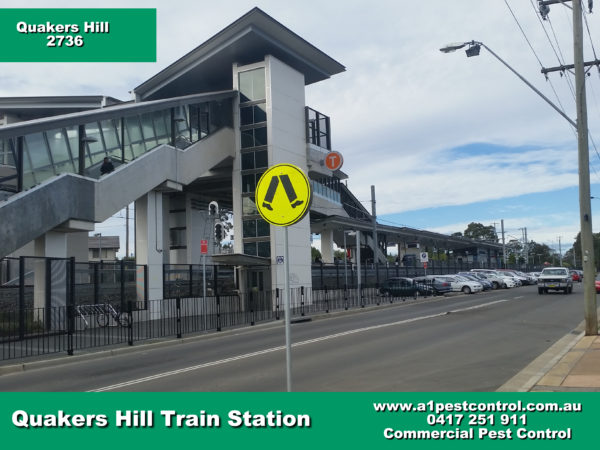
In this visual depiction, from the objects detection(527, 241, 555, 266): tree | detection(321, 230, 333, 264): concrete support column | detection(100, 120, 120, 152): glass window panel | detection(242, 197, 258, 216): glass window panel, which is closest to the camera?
detection(100, 120, 120, 152): glass window panel

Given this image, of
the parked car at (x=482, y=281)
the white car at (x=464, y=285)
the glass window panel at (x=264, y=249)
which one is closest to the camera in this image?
the glass window panel at (x=264, y=249)

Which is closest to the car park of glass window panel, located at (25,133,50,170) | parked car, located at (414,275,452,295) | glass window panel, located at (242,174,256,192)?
parked car, located at (414,275,452,295)

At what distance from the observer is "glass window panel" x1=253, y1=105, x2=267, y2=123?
32.8 metres

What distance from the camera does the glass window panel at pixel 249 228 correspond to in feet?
108

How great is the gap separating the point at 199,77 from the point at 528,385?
30822 mm

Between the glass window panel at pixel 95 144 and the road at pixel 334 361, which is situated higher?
the glass window panel at pixel 95 144

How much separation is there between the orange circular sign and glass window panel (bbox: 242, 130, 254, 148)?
5289mm

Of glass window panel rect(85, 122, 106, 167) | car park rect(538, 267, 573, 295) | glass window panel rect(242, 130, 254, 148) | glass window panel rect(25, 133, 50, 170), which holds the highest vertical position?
glass window panel rect(242, 130, 254, 148)

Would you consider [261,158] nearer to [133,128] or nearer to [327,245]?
[133,128]

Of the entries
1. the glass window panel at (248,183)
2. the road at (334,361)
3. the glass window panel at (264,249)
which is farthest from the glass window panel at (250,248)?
the road at (334,361)

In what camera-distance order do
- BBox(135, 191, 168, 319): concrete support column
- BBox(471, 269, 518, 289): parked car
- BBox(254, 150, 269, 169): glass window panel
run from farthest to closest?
BBox(471, 269, 518, 289): parked car → BBox(254, 150, 269, 169): glass window panel → BBox(135, 191, 168, 319): concrete support column

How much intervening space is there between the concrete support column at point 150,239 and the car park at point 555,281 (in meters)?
24.6

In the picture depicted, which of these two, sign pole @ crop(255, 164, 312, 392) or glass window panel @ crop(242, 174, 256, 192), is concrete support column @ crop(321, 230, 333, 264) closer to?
glass window panel @ crop(242, 174, 256, 192)

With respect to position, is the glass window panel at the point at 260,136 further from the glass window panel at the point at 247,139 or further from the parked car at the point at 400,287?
the parked car at the point at 400,287
